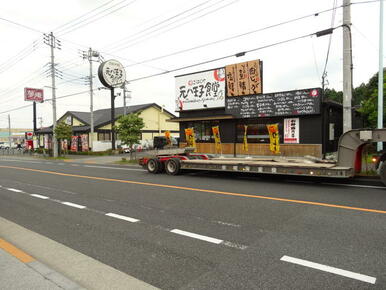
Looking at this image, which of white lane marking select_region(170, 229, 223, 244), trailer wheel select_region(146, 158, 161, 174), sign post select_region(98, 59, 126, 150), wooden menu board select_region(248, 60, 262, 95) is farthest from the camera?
sign post select_region(98, 59, 126, 150)

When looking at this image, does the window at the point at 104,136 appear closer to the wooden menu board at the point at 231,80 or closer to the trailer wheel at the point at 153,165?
the wooden menu board at the point at 231,80

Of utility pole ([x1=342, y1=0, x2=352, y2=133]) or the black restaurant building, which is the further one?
the black restaurant building

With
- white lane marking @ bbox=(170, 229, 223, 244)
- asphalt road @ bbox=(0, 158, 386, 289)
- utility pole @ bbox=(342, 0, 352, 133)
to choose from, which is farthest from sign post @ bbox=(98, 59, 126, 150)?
white lane marking @ bbox=(170, 229, 223, 244)

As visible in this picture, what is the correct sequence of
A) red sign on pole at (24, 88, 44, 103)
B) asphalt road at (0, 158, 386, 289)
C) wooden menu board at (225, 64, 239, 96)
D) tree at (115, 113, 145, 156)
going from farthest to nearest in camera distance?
red sign on pole at (24, 88, 44, 103), tree at (115, 113, 145, 156), wooden menu board at (225, 64, 239, 96), asphalt road at (0, 158, 386, 289)

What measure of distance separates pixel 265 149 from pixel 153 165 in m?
8.68

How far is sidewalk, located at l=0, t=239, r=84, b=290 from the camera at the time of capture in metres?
2.99

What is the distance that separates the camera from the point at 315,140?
53.3ft

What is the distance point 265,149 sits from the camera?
1808cm

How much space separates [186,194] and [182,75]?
52.5 ft

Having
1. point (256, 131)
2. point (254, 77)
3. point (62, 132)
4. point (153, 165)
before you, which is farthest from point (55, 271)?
point (62, 132)

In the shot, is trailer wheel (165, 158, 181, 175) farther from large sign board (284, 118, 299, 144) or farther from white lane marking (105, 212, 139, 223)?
large sign board (284, 118, 299, 144)

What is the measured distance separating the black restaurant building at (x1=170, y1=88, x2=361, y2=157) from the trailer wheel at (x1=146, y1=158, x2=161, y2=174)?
25.7 ft

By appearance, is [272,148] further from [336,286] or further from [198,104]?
[336,286]

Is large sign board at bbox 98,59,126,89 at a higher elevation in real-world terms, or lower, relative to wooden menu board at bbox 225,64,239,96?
higher
